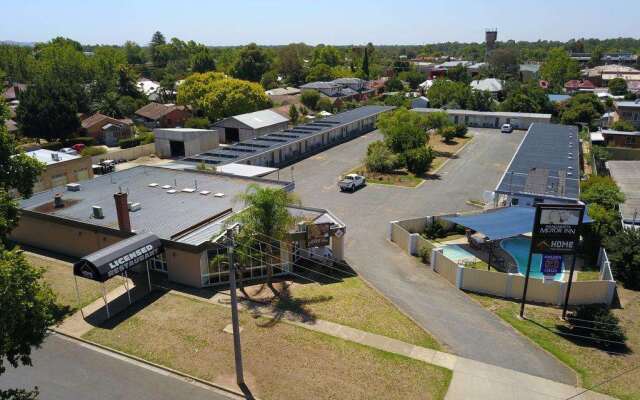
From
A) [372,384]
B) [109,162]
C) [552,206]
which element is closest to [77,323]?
[372,384]

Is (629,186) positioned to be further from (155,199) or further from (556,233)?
(155,199)

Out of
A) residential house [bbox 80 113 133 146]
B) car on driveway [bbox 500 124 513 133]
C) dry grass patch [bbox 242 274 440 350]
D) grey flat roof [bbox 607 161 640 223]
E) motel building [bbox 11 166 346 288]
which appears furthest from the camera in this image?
car on driveway [bbox 500 124 513 133]

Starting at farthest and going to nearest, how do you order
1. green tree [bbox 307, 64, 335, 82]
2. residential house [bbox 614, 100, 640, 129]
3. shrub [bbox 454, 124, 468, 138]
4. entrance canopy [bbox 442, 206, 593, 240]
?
green tree [bbox 307, 64, 335, 82], residential house [bbox 614, 100, 640, 129], shrub [bbox 454, 124, 468, 138], entrance canopy [bbox 442, 206, 593, 240]

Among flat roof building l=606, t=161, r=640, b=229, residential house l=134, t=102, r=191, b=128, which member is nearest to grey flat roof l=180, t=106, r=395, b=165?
residential house l=134, t=102, r=191, b=128

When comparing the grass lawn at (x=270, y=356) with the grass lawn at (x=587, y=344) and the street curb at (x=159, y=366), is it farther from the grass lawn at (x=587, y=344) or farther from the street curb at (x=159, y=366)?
the grass lawn at (x=587, y=344)

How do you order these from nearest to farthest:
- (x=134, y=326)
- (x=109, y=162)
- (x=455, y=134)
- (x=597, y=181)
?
(x=134, y=326) → (x=597, y=181) → (x=109, y=162) → (x=455, y=134)

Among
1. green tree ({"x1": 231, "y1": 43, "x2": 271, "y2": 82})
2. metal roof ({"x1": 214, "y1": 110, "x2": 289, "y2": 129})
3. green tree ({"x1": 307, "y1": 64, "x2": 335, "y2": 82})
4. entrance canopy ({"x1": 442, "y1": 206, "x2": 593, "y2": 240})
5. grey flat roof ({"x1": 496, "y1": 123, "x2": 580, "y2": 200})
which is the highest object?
green tree ({"x1": 231, "y1": 43, "x2": 271, "y2": 82})

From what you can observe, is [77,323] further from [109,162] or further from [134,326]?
[109,162]

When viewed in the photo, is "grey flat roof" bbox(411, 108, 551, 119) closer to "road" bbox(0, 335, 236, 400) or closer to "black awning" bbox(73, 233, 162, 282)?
"black awning" bbox(73, 233, 162, 282)
